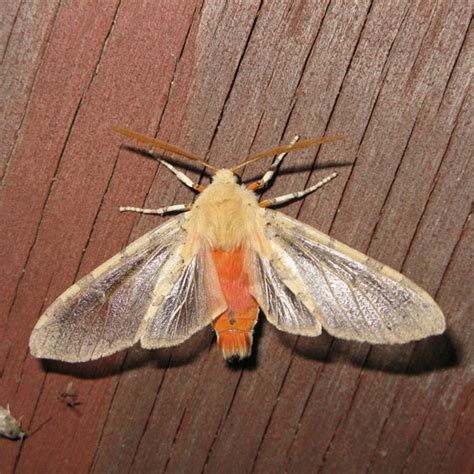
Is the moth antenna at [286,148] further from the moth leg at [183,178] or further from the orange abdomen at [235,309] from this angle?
the orange abdomen at [235,309]

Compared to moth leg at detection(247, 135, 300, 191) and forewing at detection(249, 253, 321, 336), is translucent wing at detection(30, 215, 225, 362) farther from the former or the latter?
moth leg at detection(247, 135, 300, 191)

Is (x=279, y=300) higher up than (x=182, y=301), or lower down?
higher up

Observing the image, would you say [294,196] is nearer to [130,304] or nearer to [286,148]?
[286,148]

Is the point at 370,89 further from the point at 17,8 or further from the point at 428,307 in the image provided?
the point at 17,8

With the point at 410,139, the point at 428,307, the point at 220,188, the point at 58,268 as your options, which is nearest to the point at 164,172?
the point at 220,188

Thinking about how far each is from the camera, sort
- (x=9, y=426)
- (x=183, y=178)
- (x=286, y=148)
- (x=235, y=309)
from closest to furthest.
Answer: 1. (x=286, y=148)
2. (x=235, y=309)
3. (x=183, y=178)
4. (x=9, y=426)

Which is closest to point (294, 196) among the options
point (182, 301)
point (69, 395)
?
point (182, 301)

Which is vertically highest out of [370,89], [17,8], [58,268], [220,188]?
[370,89]
